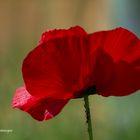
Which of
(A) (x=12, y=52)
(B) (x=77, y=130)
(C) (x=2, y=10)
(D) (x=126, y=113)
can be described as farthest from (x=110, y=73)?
(C) (x=2, y=10)

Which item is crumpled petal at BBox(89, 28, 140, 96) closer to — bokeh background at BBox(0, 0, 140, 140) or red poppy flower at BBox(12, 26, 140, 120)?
red poppy flower at BBox(12, 26, 140, 120)

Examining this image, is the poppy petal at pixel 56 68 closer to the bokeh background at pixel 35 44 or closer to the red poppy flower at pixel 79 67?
the red poppy flower at pixel 79 67

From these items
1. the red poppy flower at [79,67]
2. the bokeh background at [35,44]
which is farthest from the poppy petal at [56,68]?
the bokeh background at [35,44]

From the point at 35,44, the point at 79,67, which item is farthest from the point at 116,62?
the point at 35,44

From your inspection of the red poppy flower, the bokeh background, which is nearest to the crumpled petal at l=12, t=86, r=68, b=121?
the red poppy flower

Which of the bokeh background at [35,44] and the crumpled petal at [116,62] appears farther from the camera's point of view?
the bokeh background at [35,44]

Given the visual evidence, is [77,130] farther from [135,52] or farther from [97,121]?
[135,52]

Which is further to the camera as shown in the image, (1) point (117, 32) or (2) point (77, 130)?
(2) point (77, 130)
